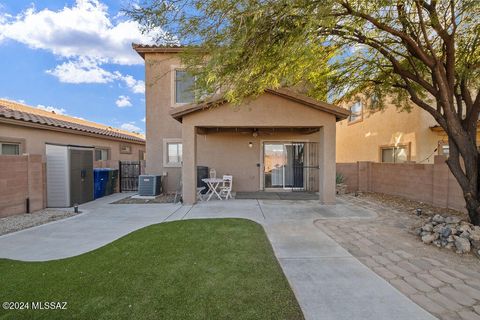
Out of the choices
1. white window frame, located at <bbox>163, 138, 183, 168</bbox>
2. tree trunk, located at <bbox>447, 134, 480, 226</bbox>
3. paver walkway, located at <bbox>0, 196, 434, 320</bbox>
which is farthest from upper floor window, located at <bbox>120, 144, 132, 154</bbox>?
tree trunk, located at <bbox>447, 134, 480, 226</bbox>

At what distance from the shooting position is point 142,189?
33.0 ft

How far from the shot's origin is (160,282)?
3.19 meters

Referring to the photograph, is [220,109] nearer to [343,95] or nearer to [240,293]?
[343,95]

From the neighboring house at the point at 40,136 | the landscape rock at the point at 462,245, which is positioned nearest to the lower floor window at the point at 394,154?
the landscape rock at the point at 462,245

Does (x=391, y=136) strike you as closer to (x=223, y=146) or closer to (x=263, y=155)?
(x=263, y=155)

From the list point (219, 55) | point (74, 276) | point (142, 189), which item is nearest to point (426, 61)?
point (219, 55)

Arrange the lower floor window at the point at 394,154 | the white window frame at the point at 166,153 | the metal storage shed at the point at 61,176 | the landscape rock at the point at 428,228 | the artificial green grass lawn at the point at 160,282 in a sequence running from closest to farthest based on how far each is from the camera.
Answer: the artificial green grass lawn at the point at 160,282
the landscape rock at the point at 428,228
the metal storage shed at the point at 61,176
the white window frame at the point at 166,153
the lower floor window at the point at 394,154

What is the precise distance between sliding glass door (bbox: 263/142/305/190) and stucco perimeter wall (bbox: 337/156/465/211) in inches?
88.2

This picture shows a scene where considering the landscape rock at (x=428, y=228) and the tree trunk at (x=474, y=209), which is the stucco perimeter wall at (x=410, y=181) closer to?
the tree trunk at (x=474, y=209)

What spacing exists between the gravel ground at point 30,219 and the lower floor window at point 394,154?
1475 centimetres

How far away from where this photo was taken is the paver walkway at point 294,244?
2727mm

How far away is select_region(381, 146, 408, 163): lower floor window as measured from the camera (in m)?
11.9

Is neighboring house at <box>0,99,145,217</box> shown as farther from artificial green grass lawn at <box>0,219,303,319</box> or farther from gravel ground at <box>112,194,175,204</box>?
artificial green grass lawn at <box>0,219,303,319</box>

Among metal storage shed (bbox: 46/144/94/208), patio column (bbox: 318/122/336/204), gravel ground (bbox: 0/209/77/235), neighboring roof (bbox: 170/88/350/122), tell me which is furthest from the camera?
patio column (bbox: 318/122/336/204)
